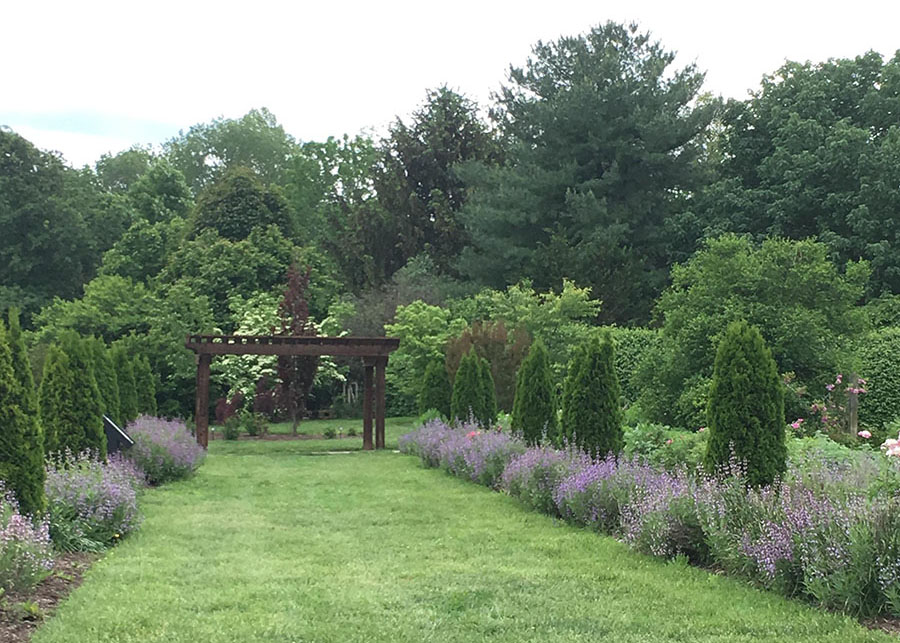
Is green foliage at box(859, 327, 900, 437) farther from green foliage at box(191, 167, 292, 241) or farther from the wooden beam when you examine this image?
green foliage at box(191, 167, 292, 241)

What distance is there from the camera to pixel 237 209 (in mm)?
33906

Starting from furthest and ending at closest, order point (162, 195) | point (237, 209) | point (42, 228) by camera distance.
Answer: point (162, 195) → point (42, 228) → point (237, 209)

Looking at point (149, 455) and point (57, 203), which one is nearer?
point (149, 455)

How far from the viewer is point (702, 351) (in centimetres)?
1309

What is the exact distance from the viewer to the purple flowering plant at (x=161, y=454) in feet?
40.0

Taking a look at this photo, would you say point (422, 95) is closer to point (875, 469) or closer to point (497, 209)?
point (497, 209)

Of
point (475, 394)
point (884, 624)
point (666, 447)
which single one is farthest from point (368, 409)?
point (884, 624)

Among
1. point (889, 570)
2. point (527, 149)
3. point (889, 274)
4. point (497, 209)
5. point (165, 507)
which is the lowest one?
point (165, 507)

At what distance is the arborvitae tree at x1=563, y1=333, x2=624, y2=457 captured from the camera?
10.5m

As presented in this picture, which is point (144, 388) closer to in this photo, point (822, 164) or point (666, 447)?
point (666, 447)

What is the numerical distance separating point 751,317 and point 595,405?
3592 mm

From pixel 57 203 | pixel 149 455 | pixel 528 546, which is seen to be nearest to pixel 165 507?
pixel 149 455

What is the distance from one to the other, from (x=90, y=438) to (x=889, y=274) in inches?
818

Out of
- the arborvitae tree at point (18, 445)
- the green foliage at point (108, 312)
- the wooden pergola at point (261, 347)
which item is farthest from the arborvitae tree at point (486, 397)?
the green foliage at point (108, 312)
